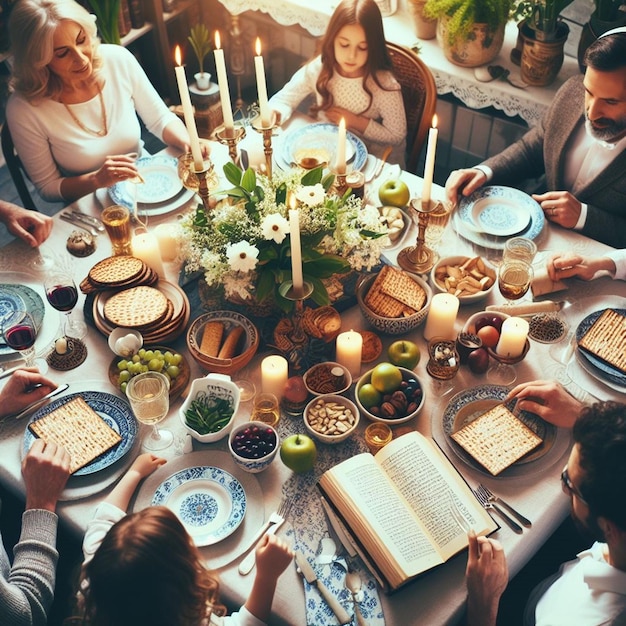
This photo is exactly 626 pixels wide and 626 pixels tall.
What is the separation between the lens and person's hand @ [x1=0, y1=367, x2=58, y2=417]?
1703 millimetres

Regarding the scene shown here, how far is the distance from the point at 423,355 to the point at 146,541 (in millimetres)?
922

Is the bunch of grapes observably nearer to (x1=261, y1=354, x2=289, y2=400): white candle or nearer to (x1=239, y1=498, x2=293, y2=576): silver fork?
(x1=261, y1=354, x2=289, y2=400): white candle

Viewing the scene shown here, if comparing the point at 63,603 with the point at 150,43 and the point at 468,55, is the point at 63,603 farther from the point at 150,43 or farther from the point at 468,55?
the point at 150,43

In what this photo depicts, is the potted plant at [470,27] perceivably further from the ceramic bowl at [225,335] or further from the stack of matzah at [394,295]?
the ceramic bowl at [225,335]

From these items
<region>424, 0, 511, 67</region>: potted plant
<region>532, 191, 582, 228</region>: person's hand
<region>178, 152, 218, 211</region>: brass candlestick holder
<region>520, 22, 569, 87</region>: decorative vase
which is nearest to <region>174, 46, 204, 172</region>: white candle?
<region>178, 152, 218, 211</region>: brass candlestick holder

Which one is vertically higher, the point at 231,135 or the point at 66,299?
the point at 231,135

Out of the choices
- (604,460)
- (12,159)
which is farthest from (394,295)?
(12,159)

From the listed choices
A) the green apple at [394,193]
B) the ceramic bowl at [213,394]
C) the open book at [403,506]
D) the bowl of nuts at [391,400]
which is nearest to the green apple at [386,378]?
the bowl of nuts at [391,400]

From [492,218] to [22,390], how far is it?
4.94 ft

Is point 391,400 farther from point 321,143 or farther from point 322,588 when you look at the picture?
point 321,143

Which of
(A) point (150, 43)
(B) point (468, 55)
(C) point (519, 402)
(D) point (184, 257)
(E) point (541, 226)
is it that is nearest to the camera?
(C) point (519, 402)

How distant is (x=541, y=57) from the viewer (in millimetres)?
2963

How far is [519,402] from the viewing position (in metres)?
1.69

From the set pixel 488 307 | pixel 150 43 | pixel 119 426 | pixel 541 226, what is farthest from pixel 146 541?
pixel 150 43
